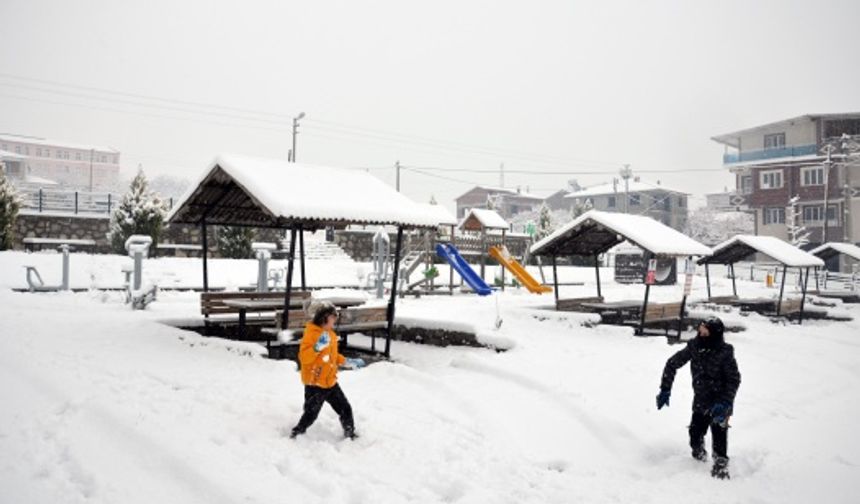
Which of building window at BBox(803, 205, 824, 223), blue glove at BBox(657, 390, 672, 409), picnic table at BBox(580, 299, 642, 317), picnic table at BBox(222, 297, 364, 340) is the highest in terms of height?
building window at BBox(803, 205, 824, 223)

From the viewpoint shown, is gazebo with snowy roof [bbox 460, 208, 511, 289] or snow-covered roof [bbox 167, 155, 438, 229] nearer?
snow-covered roof [bbox 167, 155, 438, 229]

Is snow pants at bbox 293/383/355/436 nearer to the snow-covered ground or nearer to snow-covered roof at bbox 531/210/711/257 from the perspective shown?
the snow-covered ground

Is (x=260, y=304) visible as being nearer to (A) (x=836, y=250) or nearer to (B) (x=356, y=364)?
(B) (x=356, y=364)

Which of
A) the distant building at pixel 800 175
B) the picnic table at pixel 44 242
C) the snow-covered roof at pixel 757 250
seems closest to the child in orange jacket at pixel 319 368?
the snow-covered roof at pixel 757 250

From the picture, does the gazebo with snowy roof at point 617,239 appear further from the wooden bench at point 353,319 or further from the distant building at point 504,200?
the distant building at point 504,200

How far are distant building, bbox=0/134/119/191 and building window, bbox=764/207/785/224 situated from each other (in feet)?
288

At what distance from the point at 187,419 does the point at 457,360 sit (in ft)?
16.2

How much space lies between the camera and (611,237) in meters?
16.7

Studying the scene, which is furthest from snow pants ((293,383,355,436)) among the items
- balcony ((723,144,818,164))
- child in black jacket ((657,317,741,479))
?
balcony ((723,144,818,164))

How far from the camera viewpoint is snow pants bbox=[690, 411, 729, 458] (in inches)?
256

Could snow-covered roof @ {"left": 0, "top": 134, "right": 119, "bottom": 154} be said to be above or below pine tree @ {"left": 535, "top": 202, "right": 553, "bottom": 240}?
above

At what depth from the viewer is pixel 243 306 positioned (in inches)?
407

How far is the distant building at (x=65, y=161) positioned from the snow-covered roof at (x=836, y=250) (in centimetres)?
9267

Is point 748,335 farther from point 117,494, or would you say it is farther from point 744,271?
point 744,271
